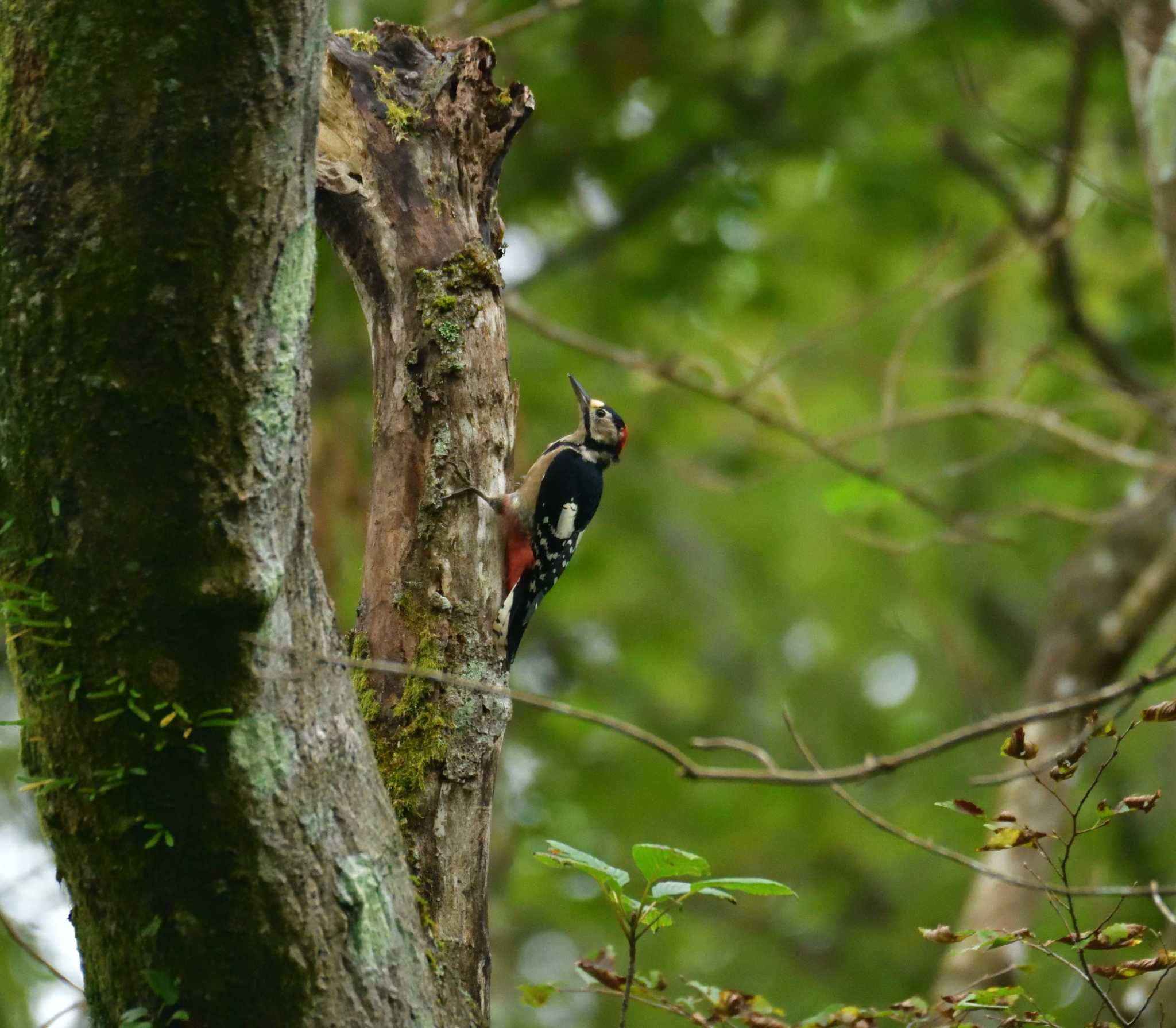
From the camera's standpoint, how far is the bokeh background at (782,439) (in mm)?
7852

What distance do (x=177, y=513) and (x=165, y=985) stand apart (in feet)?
2.61

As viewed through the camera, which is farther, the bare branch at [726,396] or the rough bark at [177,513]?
the bare branch at [726,396]

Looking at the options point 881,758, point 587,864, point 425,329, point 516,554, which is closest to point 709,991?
point 587,864

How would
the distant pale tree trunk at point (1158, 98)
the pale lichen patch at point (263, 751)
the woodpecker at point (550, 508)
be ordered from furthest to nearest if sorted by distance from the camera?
the distant pale tree trunk at point (1158, 98)
the woodpecker at point (550, 508)
the pale lichen patch at point (263, 751)

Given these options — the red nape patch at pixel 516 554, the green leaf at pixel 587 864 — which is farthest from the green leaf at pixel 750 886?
the red nape patch at pixel 516 554

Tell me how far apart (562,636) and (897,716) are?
9.67 ft

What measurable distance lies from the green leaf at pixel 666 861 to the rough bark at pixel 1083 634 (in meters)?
3.00

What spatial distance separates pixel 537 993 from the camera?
286cm

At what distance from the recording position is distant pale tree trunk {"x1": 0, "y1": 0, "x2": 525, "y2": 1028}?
6.18ft

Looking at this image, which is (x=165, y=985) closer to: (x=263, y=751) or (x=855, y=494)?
(x=263, y=751)

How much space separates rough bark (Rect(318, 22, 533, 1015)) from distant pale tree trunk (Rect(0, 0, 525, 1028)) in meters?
0.87

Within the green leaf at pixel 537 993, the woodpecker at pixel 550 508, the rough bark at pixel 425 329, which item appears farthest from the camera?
the woodpecker at pixel 550 508

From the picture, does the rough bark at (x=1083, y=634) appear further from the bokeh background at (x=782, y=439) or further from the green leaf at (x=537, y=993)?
the green leaf at (x=537, y=993)

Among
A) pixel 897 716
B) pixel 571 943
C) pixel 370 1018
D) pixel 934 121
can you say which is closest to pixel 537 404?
pixel 934 121
